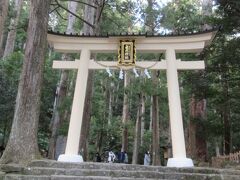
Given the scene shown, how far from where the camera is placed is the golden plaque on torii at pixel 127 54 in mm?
8547

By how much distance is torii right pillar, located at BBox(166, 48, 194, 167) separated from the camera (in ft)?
→ 24.8

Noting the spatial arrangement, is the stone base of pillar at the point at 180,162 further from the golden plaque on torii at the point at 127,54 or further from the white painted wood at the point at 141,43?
the white painted wood at the point at 141,43

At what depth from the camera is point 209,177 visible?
19.9 ft

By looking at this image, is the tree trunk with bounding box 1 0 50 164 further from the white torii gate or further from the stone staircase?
the white torii gate

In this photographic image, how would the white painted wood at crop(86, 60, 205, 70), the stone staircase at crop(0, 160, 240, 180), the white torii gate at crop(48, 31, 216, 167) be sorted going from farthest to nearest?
the white painted wood at crop(86, 60, 205, 70), the white torii gate at crop(48, 31, 216, 167), the stone staircase at crop(0, 160, 240, 180)

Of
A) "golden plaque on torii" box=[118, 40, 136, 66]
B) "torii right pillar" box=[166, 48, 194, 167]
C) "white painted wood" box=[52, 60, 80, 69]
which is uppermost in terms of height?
"golden plaque on torii" box=[118, 40, 136, 66]

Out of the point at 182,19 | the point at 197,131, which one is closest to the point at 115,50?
the point at 197,131

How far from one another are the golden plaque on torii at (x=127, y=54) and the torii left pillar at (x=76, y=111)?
2.88ft

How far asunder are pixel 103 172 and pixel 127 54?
349 centimetres

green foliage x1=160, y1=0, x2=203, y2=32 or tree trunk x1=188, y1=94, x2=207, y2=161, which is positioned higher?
green foliage x1=160, y1=0, x2=203, y2=32

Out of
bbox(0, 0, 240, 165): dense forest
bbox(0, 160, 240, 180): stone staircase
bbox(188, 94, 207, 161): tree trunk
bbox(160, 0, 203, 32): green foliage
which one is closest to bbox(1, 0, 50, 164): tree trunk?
bbox(0, 0, 240, 165): dense forest

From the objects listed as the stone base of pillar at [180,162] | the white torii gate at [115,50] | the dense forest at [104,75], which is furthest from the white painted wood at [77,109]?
the stone base of pillar at [180,162]

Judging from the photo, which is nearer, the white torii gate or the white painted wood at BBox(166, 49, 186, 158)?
the white painted wood at BBox(166, 49, 186, 158)

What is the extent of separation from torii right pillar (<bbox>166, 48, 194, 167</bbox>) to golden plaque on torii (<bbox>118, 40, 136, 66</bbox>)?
88 centimetres
